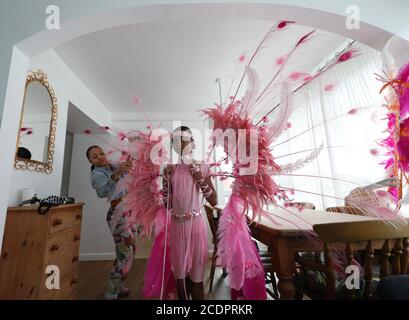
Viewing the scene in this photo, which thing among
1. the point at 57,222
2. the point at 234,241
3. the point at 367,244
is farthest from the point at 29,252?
the point at 367,244

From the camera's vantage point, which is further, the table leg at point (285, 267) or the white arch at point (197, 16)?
the white arch at point (197, 16)

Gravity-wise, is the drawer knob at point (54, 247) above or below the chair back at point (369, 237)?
below

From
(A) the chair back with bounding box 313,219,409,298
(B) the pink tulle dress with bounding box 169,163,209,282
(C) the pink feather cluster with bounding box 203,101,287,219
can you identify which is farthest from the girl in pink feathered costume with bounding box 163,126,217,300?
(A) the chair back with bounding box 313,219,409,298

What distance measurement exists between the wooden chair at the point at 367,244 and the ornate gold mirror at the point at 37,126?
234 centimetres

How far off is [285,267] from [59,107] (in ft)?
8.69

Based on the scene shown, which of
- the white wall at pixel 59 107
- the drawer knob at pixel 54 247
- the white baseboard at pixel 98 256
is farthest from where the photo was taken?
the white baseboard at pixel 98 256

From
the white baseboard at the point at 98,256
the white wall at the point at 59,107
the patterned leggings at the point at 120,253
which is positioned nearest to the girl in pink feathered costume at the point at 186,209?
the patterned leggings at the point at 120,253

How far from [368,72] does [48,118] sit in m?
3.25

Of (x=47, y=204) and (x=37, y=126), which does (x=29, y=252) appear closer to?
(x=47, y=204)

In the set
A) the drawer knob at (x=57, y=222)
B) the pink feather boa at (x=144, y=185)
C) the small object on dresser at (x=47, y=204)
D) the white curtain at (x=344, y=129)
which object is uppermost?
the white curtain at (x=344, y=129)

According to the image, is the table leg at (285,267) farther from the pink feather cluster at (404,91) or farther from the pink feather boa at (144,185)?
the pink feather cluster at (404,91)

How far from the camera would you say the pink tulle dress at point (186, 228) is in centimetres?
108

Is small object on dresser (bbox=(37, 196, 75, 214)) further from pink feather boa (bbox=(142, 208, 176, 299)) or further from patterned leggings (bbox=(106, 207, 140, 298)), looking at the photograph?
pink feather boa (bbox=(142, 208, 176, 299))
